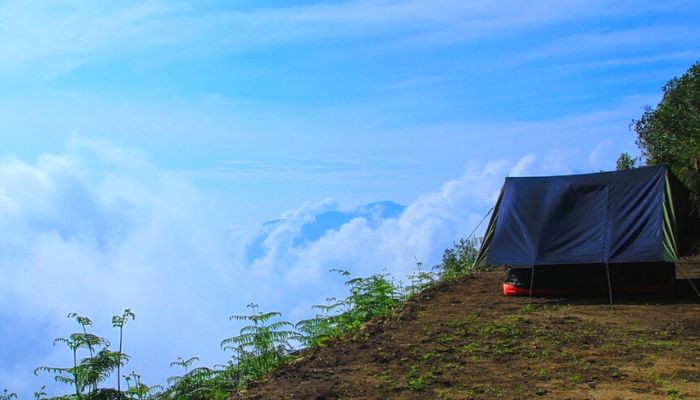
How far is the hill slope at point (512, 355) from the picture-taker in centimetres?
715

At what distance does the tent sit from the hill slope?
2.34 ft

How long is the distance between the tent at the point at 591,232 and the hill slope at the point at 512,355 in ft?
2.34

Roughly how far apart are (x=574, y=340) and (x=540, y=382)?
7.43 feet

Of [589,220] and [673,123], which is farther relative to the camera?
[673,123]

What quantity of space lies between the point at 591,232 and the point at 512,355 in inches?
193

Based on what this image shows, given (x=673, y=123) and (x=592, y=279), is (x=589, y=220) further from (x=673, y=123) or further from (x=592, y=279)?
(x=673, y=123)

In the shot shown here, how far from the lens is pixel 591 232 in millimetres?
12766

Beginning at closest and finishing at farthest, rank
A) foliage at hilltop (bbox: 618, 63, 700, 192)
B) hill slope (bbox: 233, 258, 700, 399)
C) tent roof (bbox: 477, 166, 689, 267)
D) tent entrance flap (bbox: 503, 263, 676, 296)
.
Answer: hill slope (bbox: 233, 258, 700, 399)
tent roof (bbox: 477, 166, 689, 267)
tent entrance flap (bbox: 503, 263, 676, 296)
foliage at hilltop (bbox: 618, 63, 700, 192)

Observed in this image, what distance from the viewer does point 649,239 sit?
12.1 m

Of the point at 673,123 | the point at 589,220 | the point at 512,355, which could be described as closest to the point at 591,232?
the point at 589,220

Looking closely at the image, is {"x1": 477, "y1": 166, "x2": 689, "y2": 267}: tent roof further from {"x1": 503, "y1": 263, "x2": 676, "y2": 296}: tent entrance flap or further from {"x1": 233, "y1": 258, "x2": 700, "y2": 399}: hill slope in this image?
{"x1": 233, "y1": 258, "x2": 700, "y2": 399}: hill slope

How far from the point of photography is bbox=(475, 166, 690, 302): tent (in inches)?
485

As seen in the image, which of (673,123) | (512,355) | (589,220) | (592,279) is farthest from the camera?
(673,123)

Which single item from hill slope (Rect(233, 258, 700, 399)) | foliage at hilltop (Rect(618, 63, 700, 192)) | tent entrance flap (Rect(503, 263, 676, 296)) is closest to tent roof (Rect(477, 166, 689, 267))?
tent entrance flap (Rect(503, 263, 676, 296))
